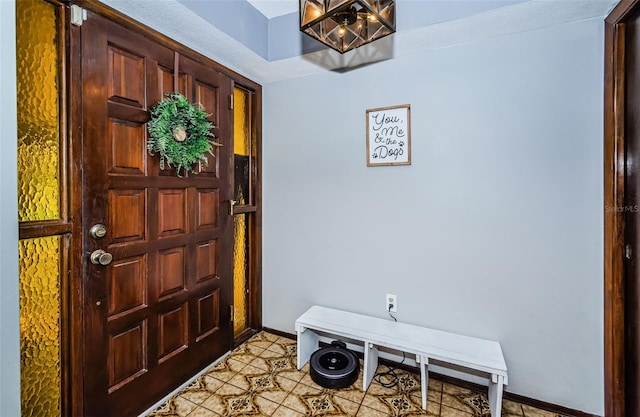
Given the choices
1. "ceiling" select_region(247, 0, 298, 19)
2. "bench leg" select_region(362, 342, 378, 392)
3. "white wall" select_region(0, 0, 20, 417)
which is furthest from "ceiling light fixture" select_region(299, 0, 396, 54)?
"bench leg" select_region(362, 342, 378, 392)

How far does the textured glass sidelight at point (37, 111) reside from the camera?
4.13ft

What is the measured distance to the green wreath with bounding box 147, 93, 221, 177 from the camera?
66.7 inches

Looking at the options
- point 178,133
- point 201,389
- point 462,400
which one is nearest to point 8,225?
point 178,133

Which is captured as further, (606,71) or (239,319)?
(239,319)

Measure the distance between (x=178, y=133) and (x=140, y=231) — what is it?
1.91ft

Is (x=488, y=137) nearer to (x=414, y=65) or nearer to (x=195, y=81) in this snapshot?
(x=414, y=65)

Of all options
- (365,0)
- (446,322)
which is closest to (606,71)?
(365,0)

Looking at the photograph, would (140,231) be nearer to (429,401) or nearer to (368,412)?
(368,412)

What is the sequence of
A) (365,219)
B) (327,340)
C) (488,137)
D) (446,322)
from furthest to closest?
(327,340)
(365,219)
(446,322)
(488,137)

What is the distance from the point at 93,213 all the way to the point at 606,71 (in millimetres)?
2668

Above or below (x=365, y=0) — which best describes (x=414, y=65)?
above

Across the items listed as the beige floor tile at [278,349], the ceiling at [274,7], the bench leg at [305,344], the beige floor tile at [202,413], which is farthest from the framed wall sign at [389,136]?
the beige floor tile at [202,413]

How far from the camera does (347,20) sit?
1287 millimetres

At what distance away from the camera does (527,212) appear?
1.79 metres
